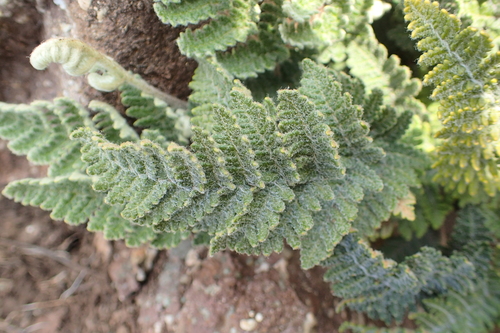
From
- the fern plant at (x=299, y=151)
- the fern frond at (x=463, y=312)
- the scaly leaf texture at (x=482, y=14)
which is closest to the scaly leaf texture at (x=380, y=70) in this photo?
the fern plant at (x=299, y=151)

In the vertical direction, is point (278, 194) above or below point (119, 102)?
above

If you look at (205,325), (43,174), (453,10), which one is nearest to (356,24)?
(453,10)

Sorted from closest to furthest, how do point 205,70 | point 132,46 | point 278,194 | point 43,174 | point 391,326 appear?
point 278,194
point 205,70
point 132,46
point 391,326
point 43,174

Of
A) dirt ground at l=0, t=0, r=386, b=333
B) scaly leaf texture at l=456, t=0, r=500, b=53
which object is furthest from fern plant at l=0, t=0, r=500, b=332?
scaly leaf texture at l=456, t=0, r=500, b=53

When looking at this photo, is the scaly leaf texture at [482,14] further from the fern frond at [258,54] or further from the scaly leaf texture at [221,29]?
the scaly leaf texture at [221,29]

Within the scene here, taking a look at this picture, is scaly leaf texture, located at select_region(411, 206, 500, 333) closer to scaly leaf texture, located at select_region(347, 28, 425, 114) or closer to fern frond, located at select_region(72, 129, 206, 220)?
scaly leaf texture, located at select_region(347, 28, 425, 114)

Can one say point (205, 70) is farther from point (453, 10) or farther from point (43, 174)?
point (43, 174)
